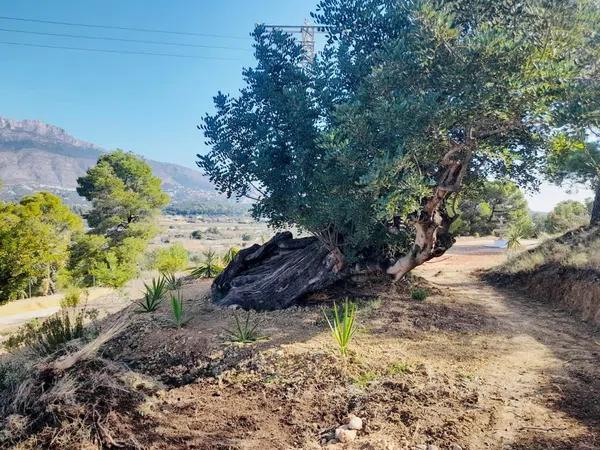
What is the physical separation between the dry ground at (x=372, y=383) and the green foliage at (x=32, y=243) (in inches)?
768

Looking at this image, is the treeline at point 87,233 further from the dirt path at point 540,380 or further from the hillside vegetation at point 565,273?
the dirt path at point 540,380

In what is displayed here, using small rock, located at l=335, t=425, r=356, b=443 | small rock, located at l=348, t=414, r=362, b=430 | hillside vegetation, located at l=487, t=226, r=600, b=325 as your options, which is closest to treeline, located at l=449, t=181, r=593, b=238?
hillside vegetation, located at l=487, t=226, r=600, b=325

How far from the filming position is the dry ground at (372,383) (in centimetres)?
355

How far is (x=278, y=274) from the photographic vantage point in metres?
8.63

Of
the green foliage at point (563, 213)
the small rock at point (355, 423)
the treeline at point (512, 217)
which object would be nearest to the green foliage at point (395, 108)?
the small rock at point (355, 423)

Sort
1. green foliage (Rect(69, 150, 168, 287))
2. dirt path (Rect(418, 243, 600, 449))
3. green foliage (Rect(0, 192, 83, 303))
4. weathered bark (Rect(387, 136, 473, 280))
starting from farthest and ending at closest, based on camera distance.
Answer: green foliage (Rect(69, 150, 168, 287)) < green foliage (Rect(0, 192, 83, 303)) < weathered bark (Rect(387, 136, 473, 280)) < dirt path (Rect(418, 243, 600, 449))

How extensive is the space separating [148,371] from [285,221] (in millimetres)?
3982

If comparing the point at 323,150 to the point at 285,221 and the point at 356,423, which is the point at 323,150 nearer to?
the point at 285,221

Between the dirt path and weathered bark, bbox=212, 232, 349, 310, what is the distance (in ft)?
11.2

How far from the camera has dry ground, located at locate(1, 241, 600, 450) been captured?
3551 millimetres

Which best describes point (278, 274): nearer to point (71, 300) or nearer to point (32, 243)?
point (71, 300)

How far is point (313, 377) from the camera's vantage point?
4695 millimetres

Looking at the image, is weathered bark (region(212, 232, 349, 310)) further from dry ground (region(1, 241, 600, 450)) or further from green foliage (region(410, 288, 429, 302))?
green foliage (region(410, 288, 429, 302))

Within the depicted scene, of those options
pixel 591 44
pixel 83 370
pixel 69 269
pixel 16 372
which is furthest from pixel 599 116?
pixel 69 269
